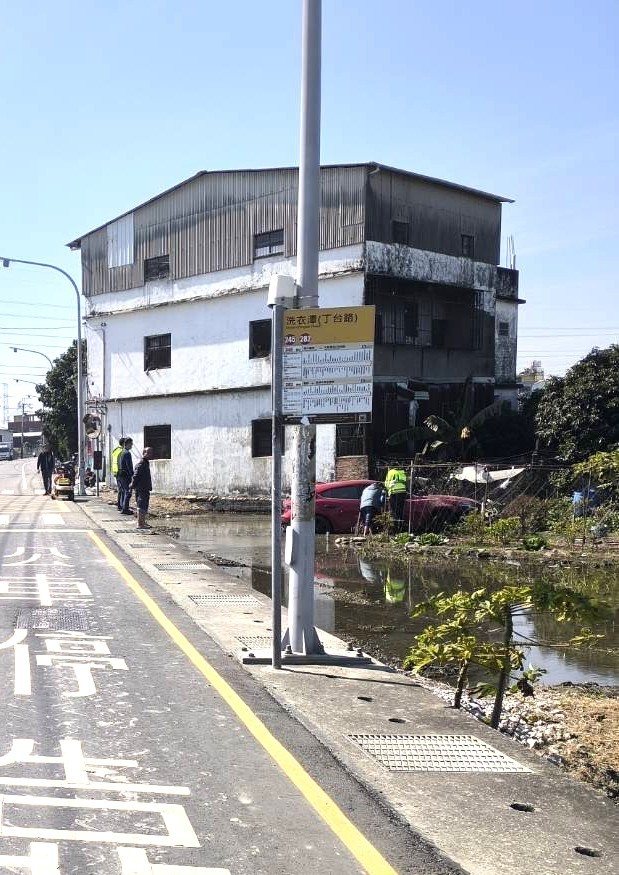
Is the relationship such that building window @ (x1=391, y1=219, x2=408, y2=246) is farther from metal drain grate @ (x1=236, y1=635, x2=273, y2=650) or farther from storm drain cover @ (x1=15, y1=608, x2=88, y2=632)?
metal drain grate @ (x1=236, y1=635, x2=273, y2=650)

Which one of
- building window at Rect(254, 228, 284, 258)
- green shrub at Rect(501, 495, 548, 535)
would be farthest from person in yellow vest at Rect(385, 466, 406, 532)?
building window at Rect(254, 228, 284, 258)

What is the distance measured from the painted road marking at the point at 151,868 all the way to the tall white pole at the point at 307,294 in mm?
3903


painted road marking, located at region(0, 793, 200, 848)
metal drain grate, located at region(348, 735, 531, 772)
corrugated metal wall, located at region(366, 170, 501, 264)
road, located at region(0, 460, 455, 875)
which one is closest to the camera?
road, located at region(0, 460, 455, 875)

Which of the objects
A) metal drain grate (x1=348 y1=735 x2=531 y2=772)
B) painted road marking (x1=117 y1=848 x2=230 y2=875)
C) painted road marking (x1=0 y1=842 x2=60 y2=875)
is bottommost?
metal drain grate (x1=348 y1=735 x2=531 y2=772)

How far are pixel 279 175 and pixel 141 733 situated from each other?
86.8ft

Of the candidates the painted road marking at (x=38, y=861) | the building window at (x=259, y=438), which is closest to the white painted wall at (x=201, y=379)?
the building window at (x=259, y=438)

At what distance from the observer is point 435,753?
553cm

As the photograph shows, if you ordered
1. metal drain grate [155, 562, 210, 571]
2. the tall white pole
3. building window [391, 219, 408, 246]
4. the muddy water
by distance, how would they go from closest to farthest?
the tall white pole
the muddy water
metal drain grate [155, 562, 210, 571]
building window [391, 219, 408, 246]

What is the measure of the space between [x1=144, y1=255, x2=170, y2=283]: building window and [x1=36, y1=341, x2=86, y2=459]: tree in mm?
16765

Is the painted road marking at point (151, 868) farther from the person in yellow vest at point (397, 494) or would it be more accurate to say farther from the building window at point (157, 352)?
the building window at point (157, 352)

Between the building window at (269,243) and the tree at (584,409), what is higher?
the building window at (269,243)

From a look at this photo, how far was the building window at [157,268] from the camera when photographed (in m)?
33.8

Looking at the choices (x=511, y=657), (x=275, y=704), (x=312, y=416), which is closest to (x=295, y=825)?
(x=275, y=704)

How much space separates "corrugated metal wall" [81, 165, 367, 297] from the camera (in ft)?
92.2
